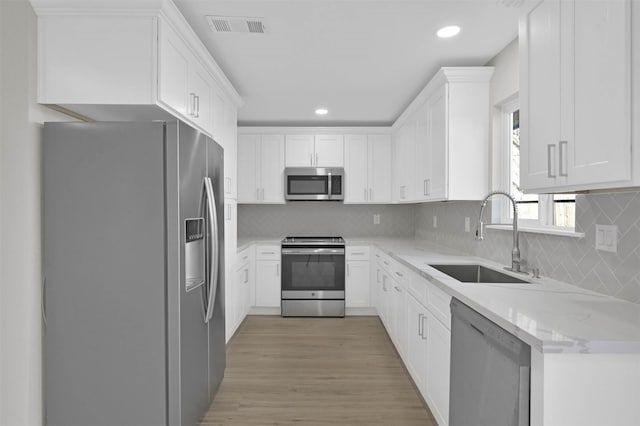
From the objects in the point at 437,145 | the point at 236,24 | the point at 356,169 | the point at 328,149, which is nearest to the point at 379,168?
the point at 356,169

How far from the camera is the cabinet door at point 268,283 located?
4.46m

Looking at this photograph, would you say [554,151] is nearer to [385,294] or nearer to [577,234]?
[577,234]

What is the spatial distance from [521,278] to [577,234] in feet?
1.30

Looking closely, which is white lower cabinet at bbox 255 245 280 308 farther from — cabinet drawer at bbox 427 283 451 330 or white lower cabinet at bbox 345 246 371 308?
cabinet drawer at bbox 427 283 451 330

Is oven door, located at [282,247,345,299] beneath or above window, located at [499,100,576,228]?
beneath

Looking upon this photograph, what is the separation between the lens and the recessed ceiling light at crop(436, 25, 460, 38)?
90.4 inches

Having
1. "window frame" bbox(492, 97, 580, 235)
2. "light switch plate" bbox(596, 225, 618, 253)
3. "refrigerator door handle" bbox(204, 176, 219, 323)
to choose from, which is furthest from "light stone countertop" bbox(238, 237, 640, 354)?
"refrigerator door handle" bbox(204, 176, 219, 323)

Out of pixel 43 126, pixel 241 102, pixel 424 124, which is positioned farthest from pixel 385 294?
pixel 43 126

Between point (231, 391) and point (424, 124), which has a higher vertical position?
point (424, 124)

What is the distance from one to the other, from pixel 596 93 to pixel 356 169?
354 cm

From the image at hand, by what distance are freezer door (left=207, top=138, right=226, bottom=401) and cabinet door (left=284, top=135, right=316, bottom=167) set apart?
2205 millimetres

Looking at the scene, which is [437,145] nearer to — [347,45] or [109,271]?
[347,45]

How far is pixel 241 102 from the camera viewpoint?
12.0 ft

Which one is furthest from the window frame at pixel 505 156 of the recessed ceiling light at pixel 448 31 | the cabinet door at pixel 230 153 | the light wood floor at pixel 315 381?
the cabinet door at pixel 230 153
